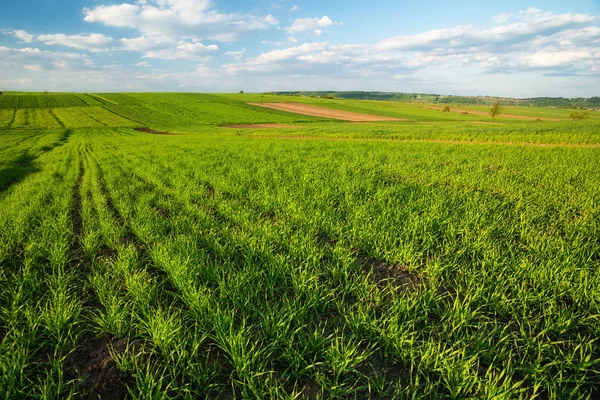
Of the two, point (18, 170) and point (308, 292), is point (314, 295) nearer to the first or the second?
point (308, 292)

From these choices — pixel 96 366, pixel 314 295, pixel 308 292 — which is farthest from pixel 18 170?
pixel 314 295

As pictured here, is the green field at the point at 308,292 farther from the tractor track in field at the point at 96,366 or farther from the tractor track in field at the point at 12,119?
the tractor track in field at the point at 12,119

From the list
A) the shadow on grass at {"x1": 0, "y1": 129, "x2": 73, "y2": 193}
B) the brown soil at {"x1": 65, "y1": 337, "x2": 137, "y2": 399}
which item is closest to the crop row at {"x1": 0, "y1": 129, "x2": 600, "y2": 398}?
the brown soil at {"x1": 65, "y1": 337, "x2": 137, "y2": 399}

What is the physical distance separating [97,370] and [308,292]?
2.61 m

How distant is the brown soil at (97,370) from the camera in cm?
281

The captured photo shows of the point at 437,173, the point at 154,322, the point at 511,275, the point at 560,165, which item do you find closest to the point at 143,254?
the point at 154,322

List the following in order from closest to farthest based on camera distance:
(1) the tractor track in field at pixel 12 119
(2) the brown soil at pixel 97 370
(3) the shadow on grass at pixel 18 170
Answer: (2) the brown soil at pixel 97 370
(3) the shadow on grass at pixel 18 170
(1) the tractor track in field at pixel 12 119

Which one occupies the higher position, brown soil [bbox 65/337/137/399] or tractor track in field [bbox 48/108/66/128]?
tractor track in field [bbox 48/108/66/128]

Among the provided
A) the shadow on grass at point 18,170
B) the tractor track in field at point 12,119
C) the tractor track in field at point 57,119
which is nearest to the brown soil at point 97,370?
the shadow on grass at point 18,170

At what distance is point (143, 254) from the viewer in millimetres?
5672

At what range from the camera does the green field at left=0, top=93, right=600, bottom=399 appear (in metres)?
2.83

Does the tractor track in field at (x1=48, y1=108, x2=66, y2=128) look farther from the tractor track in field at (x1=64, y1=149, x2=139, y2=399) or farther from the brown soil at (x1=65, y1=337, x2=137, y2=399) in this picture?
the brown soil at (x1=65, y1=337, x2=137, y2=399)

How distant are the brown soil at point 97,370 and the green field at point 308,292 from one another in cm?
2

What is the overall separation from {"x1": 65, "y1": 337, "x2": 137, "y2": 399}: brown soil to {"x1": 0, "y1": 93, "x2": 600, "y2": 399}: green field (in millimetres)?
16
